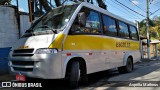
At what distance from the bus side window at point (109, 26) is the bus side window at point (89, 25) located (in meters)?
0.62

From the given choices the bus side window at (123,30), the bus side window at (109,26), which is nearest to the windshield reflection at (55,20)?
the bus side window at (109,26)

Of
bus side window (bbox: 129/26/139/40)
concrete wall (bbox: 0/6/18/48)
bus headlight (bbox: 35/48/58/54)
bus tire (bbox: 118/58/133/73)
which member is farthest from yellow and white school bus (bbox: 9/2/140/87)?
bus side window (bbox: 129/26/139/40)

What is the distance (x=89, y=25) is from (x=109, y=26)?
1.89 metres

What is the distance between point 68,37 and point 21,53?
4.66 feet

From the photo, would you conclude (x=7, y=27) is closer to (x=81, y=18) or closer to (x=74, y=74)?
(x=81, y=18)

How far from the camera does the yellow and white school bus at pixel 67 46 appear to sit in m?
6.35

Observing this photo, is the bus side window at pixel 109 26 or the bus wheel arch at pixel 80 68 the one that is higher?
the bus side window at pixel 109 26

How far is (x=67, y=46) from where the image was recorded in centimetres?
681

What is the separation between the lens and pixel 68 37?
270 inches

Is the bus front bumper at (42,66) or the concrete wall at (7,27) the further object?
the concrete wall at (7,27)

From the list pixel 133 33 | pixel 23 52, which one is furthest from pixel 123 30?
pixel 23 52

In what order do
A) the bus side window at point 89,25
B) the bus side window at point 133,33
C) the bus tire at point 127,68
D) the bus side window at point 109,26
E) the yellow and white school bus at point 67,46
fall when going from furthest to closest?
1. the bus side window at point 133,33
2. the bus tire at point 127,68
3. the bus side window at point 109,26
4. the bus side window at point 89,25
5. the yellow and white school bus at point 67,46

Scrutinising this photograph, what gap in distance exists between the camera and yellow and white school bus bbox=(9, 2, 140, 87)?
20.8 ft

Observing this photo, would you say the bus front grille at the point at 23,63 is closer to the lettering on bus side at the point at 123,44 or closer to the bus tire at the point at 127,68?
the lettering on bus side at the point at 123,44
